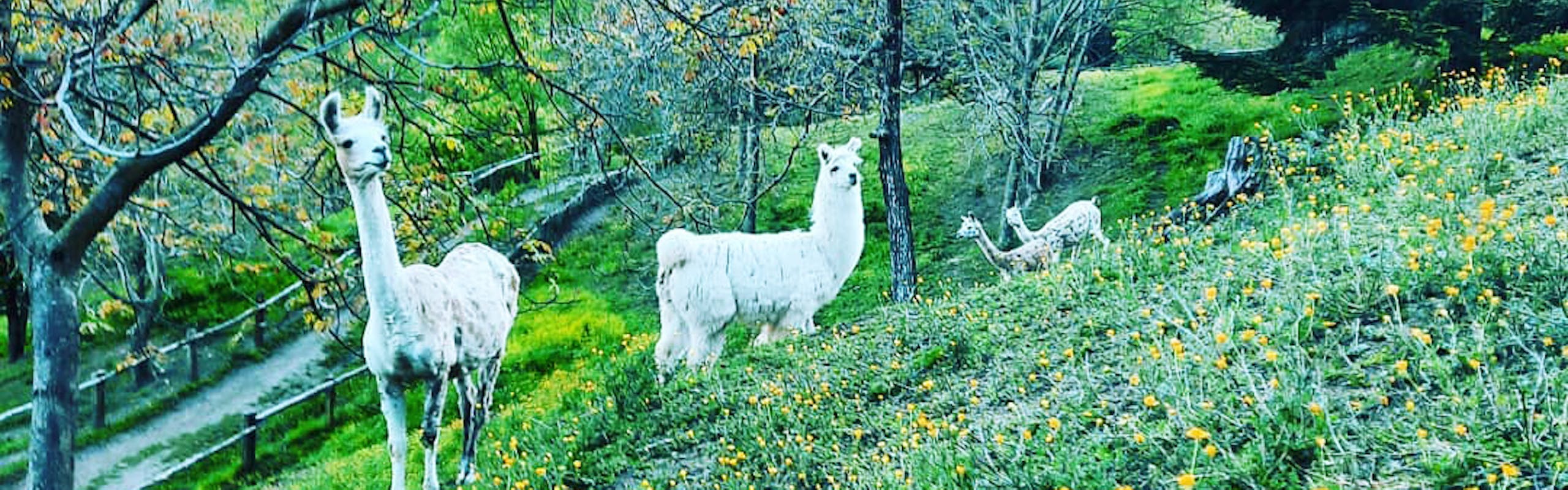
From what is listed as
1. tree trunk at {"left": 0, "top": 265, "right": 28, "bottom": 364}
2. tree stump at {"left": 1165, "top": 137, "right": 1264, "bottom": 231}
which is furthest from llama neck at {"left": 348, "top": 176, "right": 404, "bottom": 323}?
tree trunk at {"left": 0, "top": 265, "right": 28, "bottom": 364}

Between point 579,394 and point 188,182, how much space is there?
29.1 feet

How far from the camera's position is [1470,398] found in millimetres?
3881

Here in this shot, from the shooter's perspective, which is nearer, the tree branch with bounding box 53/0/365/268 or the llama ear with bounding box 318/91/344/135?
the tree branch with bounding box 53/0/365/268

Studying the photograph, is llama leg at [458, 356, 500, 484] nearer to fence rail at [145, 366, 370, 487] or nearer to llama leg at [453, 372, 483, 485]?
llama leg at [453, 372, 483, 485]

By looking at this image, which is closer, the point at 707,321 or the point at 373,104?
the point at 373,104

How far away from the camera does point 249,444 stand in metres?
14.6

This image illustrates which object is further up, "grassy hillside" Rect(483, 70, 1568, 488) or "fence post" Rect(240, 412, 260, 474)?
"grassy hillside" Rect(483, 70, 1568, 488)

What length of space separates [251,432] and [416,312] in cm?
957

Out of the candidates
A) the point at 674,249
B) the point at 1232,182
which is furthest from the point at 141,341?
the point at 1232,182

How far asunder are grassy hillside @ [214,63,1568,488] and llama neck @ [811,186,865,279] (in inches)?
29.3

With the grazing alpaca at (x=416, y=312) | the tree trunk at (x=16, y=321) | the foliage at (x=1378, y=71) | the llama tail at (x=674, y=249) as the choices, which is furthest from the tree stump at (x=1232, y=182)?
the tree trunk at (x=16, y=321)

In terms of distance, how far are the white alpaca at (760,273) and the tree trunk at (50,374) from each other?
4.58 metres

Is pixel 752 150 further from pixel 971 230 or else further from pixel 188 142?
pixel 188 142

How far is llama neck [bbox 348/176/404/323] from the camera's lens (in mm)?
6176
